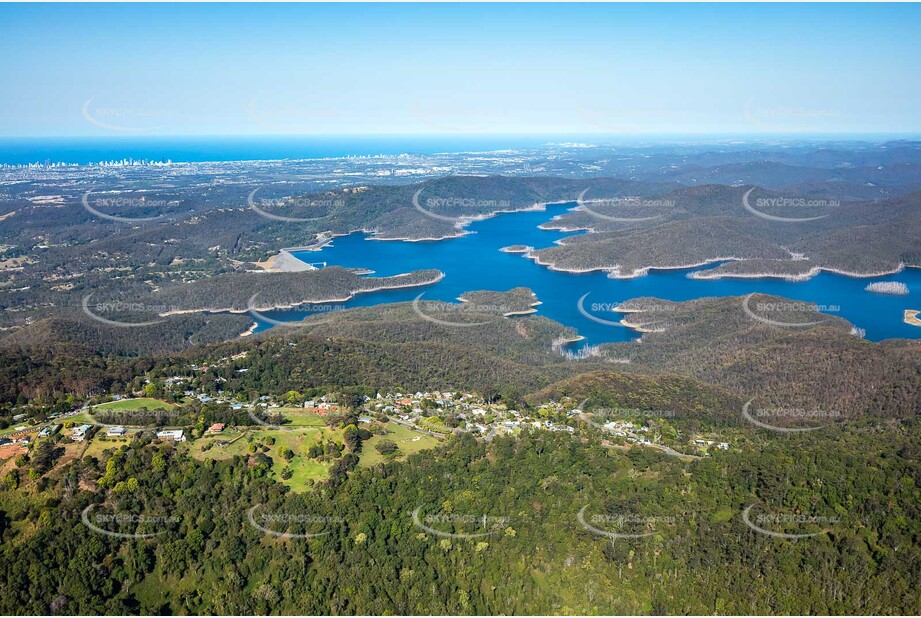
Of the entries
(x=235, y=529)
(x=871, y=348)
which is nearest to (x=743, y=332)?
(x=871, y=348)

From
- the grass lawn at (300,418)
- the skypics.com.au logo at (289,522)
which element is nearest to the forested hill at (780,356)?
the grass lawn at (300,418)

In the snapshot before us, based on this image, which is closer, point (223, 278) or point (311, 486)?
point (311, 486)

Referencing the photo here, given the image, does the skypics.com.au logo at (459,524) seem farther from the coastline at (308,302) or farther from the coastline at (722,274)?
the coastline at (722,274)

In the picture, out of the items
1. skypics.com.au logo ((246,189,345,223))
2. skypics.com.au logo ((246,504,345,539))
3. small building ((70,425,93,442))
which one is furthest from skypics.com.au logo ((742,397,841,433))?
skypics.com.au logo ((246,189,345,223))

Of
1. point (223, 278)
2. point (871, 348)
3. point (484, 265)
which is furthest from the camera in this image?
point (484, 265)

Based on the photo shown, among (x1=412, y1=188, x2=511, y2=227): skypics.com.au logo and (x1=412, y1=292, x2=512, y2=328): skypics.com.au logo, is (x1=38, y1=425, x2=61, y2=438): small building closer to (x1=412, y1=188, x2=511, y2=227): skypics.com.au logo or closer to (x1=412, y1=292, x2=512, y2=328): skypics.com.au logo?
(x1=412, y1=292, x2=512, y2=328): skypics.com.au logo

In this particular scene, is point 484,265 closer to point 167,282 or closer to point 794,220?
point 167,282

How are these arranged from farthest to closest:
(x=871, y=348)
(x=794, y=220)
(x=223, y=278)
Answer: (x=794, y=220) < (x=223, y=278) < (x=871, y=348)

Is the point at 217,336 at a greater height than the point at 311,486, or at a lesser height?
lesser
